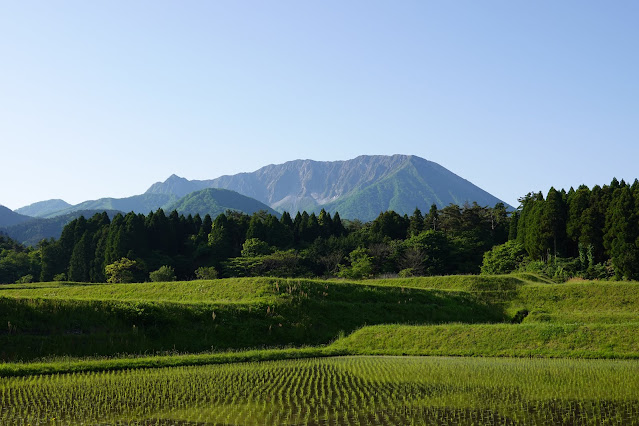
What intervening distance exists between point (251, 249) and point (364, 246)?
1488 cm

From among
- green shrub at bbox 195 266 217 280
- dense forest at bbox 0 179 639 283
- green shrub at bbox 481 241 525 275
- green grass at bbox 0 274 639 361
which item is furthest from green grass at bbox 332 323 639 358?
green shrub at bbox 195 266 217 280

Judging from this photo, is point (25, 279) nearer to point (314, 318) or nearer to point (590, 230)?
point (314, 318)

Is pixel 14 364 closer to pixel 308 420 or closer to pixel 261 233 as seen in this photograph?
pixel 308 420

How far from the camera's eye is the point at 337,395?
13.6 metres

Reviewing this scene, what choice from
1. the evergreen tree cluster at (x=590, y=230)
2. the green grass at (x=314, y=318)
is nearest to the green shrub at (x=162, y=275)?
the green grass at (x=314, y=318)

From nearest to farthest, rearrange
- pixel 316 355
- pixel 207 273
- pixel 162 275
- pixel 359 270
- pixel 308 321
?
pixel 316 355 < pixel 308 321 < pixel 359 270 < pixel 162 275 < pixel 207 273

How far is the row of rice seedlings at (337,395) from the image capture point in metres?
10.9

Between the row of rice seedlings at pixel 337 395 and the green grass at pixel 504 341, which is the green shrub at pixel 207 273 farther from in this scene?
the row of rice seedlings at pixel 337 395

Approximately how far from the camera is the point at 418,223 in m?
82.7

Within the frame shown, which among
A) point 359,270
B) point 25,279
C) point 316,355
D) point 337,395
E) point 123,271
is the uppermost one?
point 123,271

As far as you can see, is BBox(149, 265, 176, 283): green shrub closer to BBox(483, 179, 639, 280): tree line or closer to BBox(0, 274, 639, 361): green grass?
BBox(0, 274, 639, 361): green grass

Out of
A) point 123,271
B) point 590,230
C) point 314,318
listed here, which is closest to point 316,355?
point 314,318

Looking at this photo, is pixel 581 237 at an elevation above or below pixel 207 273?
above

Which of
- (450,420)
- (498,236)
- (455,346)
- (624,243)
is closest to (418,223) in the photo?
(498,236)
